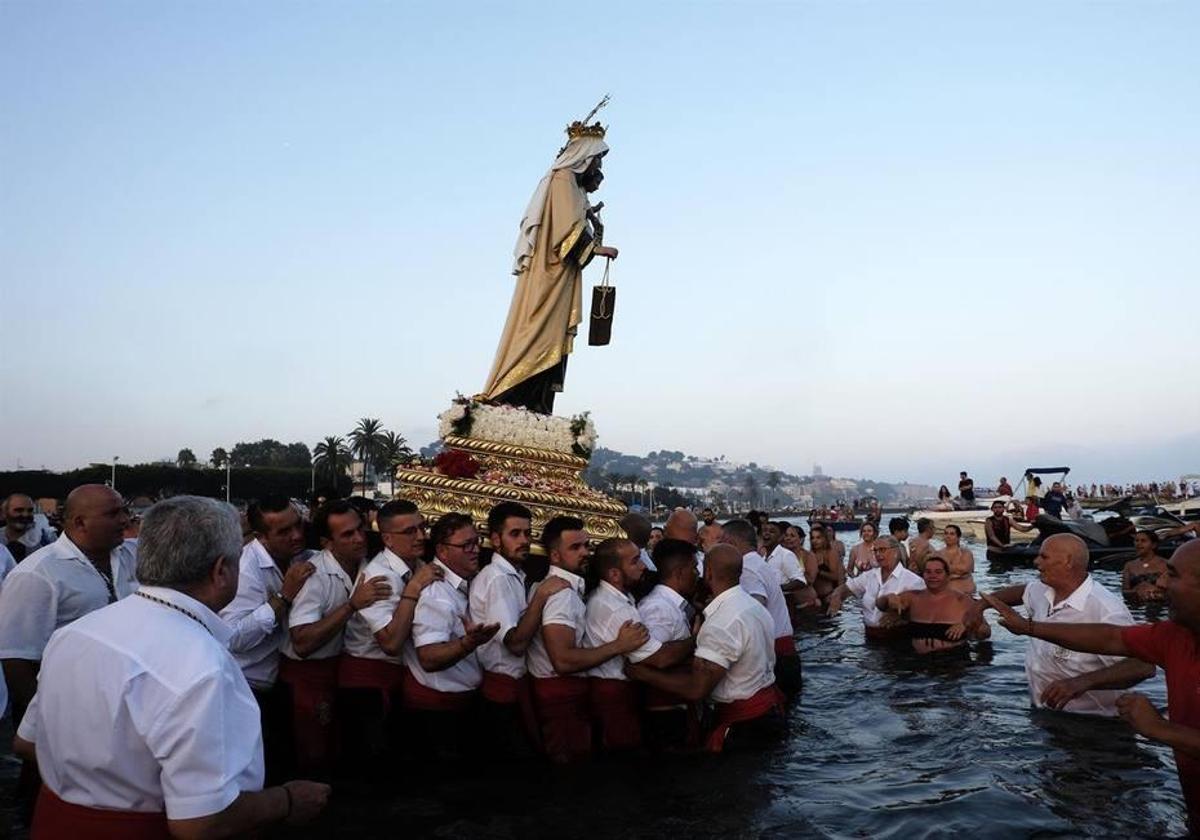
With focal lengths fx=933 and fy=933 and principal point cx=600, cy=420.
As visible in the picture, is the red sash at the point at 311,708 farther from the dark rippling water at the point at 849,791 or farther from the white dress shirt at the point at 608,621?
the white dress shirt at the point at 608,621

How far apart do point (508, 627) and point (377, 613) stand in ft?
2.84

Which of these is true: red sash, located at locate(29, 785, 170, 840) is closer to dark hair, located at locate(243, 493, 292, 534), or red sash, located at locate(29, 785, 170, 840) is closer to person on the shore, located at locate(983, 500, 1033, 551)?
dark hair, located at locate(243, 493, 292, 534)

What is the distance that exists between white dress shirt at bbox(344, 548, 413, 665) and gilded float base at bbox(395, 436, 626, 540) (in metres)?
3.55

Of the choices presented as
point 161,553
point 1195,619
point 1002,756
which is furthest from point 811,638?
point 161,553

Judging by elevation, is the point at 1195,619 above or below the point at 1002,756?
above

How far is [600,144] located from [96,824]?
35.6ft

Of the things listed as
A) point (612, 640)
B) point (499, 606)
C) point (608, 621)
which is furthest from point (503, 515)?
Answer: point (612, 640)

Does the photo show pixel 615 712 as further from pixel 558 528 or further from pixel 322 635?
pixel 322 635

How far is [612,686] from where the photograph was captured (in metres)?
6.68

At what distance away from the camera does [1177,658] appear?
14.7 ft

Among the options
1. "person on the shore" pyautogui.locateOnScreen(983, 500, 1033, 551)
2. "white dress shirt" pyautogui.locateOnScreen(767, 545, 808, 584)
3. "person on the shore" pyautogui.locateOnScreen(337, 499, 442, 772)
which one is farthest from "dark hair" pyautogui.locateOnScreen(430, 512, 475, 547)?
"person on the shore" pyautogui.locateOnScreen(983, 500, 1033, 551)

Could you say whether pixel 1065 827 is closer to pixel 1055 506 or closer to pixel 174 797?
pixel 174 797

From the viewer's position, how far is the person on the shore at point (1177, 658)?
406cm

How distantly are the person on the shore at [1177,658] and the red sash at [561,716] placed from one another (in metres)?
3.34
